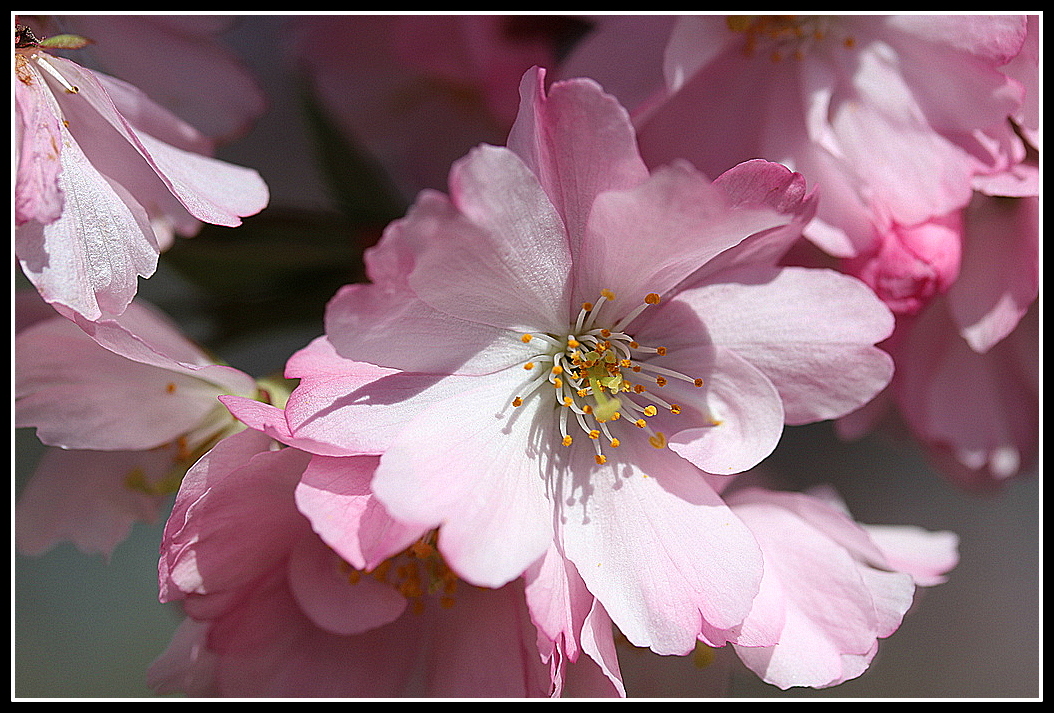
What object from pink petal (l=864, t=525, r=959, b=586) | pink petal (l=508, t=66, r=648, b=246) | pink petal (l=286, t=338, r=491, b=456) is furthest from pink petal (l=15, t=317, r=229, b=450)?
pink petal (l=864, t=525, r=959, b=586)

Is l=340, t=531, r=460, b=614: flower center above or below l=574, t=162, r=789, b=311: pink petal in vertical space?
below

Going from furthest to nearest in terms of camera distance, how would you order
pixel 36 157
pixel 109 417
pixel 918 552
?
pixel 918 552 → pixel 109 417 → pixel 36 157

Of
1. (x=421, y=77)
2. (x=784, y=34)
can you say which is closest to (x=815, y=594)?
(x=784, y=34)

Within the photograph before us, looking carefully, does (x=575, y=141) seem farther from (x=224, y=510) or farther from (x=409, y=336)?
(x=224, y=510)

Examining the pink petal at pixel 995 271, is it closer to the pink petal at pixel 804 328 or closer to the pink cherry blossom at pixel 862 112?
the pink cherry blossom at pixel 862 112

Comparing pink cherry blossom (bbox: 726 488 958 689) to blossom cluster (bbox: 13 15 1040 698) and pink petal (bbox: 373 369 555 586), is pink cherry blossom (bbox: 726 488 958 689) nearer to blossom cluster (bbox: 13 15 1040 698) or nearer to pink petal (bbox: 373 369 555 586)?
blossom cluster (bbox: 13 15 1040 698)

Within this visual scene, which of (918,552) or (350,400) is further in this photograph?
(918,552)
